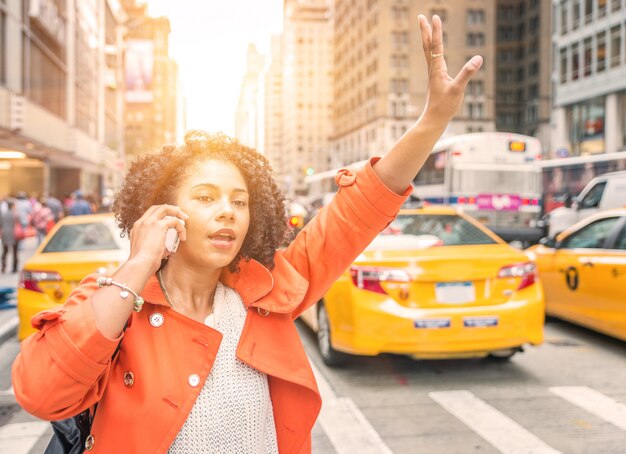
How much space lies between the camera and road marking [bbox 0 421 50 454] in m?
4.41

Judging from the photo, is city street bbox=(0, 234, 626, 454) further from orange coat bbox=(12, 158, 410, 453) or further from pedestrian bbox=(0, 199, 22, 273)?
pedestrian bbox=(0, 199, 22, 273)

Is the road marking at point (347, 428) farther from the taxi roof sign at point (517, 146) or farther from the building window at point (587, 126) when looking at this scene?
the building window at point (587, 126)

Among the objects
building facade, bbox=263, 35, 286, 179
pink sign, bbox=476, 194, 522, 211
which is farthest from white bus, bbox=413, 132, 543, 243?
building facade, bbox=263, 35, 286, 179

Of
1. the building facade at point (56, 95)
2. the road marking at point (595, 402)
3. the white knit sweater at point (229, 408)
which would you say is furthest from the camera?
the building facade at point (56, 95)

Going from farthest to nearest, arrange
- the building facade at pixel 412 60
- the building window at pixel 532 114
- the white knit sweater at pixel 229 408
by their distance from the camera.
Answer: the building window at pixel 532 114
the building facade at pixel 412 60
the white knit sweater at pixel 229 408

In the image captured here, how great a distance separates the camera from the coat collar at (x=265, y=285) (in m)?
2.00

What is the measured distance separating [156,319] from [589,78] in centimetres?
4495

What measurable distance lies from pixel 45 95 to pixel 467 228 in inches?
1140

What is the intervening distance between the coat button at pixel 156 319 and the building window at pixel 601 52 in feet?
143

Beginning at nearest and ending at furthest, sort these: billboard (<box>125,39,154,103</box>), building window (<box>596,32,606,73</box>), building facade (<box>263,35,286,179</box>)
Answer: building window (<box>596,32,606,73</box>) → billboard (<box>125,39,154,103</box>) → building facade (<box>263,35,286,179</box>)

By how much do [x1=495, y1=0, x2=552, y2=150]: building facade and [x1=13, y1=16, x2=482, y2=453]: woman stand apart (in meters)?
83.6

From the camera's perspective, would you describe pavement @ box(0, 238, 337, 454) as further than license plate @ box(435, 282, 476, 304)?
No

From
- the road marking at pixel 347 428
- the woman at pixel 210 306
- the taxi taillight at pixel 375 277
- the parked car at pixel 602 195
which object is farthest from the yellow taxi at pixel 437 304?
the parked car at pixel 602 195

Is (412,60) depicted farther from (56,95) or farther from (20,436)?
(20,436)
